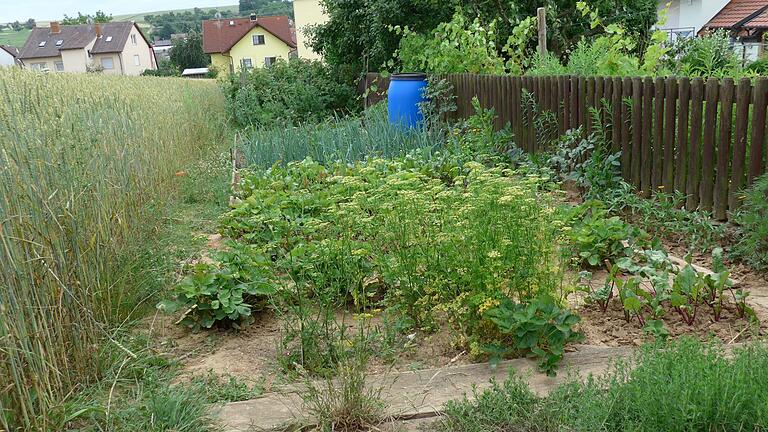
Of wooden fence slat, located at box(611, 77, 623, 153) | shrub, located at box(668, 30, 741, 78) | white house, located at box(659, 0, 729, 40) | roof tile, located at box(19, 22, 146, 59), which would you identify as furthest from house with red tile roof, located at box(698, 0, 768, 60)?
roof tile, located at box(19, 22, 146, 59)

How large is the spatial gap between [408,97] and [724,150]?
5.82 metres

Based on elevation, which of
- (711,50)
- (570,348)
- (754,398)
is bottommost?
(570,348)

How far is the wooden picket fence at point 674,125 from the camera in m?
4.70

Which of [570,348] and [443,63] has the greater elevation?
[443,63]

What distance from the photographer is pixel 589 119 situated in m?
6.41

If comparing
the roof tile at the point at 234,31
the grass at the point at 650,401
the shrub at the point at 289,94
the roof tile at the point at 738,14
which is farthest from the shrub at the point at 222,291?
the roof tile at the point at 234,31

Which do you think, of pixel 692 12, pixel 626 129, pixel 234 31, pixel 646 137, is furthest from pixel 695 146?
pixel 234 31

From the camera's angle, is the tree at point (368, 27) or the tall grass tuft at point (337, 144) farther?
the tree at point (368, 27)

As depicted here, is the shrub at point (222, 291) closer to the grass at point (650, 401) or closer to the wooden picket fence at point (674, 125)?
the grass at point (650, 401)

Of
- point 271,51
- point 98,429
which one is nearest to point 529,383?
point 98,429

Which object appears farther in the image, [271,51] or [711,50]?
[271,51]

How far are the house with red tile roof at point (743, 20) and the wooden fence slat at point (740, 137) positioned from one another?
19901mm

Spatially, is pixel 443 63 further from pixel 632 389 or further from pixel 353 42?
pixel 632 389

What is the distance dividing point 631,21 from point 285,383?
12.9 meters
